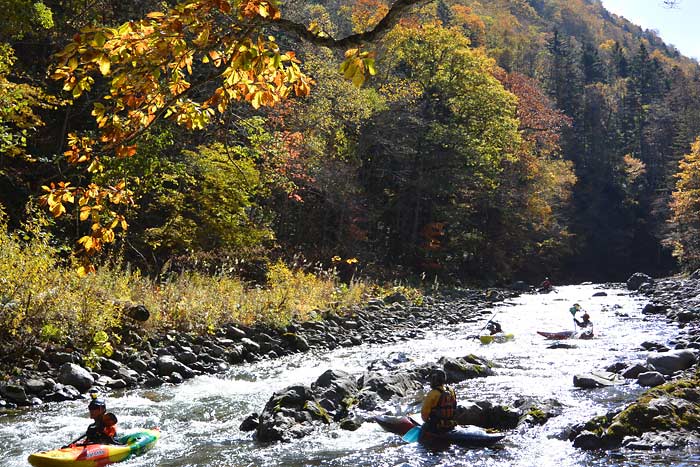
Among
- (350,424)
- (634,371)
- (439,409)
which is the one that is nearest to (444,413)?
(439,409)

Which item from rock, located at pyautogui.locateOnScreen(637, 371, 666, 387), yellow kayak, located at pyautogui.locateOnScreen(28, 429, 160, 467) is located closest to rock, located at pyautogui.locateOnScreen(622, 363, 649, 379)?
rock, located at pyautogui.locateOnScreen(637, 371, 666, 387)

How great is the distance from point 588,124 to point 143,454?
6545cm

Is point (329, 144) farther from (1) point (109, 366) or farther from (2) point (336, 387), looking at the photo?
(2) point (336, 387)

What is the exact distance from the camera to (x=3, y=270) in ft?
31.2

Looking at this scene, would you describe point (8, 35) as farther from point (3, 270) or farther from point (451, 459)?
point (451, 459)

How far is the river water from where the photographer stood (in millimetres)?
7035

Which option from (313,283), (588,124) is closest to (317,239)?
(313,283)

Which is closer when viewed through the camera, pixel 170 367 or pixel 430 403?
pixel 430 403

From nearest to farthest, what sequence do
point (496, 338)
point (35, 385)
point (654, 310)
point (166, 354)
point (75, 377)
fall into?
point (35, 385) < point (75, 377) < point (166, 354) < point (496, 338) < point (654, 310)

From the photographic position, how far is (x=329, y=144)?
2762 centimetres

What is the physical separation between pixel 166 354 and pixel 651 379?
27.2 ft

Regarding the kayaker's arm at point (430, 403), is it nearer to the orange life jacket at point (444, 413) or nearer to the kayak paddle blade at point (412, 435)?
the orange life jacket at point (444, 413)

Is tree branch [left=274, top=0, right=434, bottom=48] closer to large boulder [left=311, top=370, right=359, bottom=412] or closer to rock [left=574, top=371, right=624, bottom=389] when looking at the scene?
large boulder [left=311, top=370, right=359, bottom=412]

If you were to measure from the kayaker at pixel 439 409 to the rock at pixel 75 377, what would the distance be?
16.9 ft
